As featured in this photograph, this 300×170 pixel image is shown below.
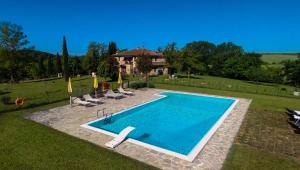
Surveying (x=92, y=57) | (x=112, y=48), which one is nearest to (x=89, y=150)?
(x=92, y=57)

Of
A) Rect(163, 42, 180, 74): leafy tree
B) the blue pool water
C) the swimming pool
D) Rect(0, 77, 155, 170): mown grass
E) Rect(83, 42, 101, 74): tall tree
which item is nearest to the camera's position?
Rect(0, 77, 155, 170): mown grass

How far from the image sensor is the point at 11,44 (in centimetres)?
3594

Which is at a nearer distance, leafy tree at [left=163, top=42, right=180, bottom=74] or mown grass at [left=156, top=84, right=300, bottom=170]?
mown grass at [left=156, top=84, right=300, bottom=170]

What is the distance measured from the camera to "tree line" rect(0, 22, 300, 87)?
35125 mm

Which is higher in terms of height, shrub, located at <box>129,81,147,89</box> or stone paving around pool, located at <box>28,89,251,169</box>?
shrub, located at <box>129,81,147,89</box>

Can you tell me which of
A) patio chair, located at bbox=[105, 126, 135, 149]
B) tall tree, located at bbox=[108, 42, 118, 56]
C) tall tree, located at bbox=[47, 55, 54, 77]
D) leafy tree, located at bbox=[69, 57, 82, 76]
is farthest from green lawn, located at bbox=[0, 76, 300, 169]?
tall tree, located at bbox=[47, 55, 54, 77]

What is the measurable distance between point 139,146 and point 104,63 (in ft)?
75.2

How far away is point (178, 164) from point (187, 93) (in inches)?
592

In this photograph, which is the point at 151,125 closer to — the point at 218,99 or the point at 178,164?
the point at 178,164

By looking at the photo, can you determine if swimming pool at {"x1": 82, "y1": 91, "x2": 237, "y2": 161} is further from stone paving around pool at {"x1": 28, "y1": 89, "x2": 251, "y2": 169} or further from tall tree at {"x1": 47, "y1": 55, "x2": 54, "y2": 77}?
tall tree at {"x1": 47, "y1": 55, "x2": 54, "y2": 77}

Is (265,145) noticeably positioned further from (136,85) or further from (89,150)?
(136,85)

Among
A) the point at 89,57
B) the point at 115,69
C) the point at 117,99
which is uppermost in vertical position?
the point at 89,57

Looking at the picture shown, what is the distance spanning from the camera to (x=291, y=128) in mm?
10406

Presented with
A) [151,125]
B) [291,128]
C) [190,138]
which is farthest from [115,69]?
[291,128]
